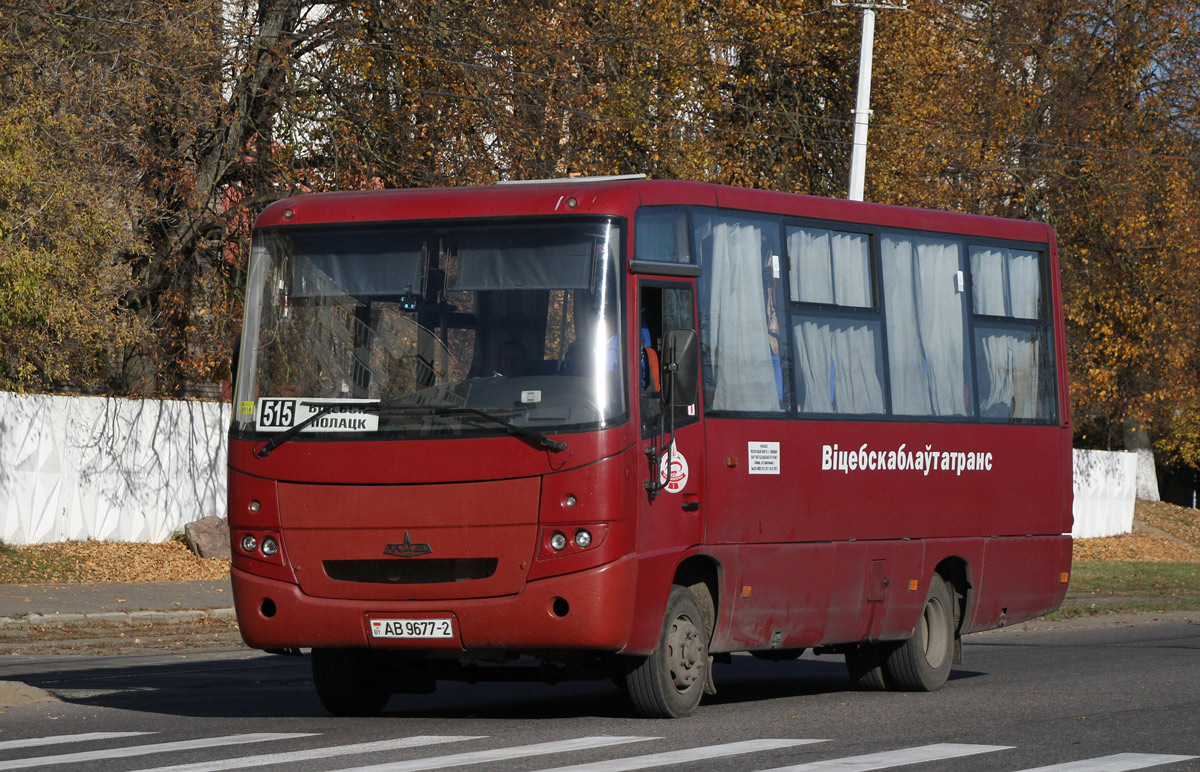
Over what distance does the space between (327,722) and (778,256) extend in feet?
14.0

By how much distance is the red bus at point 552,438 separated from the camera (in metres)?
10.4

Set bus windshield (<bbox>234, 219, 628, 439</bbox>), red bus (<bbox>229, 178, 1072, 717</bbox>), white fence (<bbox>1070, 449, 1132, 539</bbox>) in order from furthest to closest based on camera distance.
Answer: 1. white fence (<bbox>1070, 449, 1132, 539</bbox>)
2. bus windshield (<bbox>234, 219, 628, 439</bbox>)
3. red bus (<bbox>229, 178, 1072, 717</bbox>)

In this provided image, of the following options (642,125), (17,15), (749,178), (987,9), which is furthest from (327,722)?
(987,9)

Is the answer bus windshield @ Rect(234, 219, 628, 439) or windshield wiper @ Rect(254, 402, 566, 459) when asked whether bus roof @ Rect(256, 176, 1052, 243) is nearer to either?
bus windshield @ Rect(234, 219, 628, 439)

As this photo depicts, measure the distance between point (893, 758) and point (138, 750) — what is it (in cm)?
→ 386

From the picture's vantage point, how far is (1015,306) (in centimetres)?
1485

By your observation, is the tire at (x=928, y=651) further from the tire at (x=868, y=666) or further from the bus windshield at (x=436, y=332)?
the bus windshield at (x=436, y=332)

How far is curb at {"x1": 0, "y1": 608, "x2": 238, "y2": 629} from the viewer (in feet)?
62.4

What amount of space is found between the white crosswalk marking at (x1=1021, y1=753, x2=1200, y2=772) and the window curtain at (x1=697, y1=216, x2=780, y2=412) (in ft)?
11.1

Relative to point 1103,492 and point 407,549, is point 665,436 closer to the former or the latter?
point 407,549

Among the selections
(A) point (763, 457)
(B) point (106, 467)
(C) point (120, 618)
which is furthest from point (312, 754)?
(B) point (106, 467)

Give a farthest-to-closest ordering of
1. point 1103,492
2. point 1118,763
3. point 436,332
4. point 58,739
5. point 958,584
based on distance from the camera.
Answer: point 1103,492, point 958,584, point 436,332, point 58,739, point 1118,763

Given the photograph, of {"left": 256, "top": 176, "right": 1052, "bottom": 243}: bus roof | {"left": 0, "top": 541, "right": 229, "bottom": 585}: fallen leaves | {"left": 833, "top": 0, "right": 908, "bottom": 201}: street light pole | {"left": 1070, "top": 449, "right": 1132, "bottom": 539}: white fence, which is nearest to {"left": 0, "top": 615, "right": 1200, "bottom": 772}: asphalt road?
{"left": 256, "top": 176, "right": 1052, "bottom": 243}: bus roof

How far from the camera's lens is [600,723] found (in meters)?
10.9
